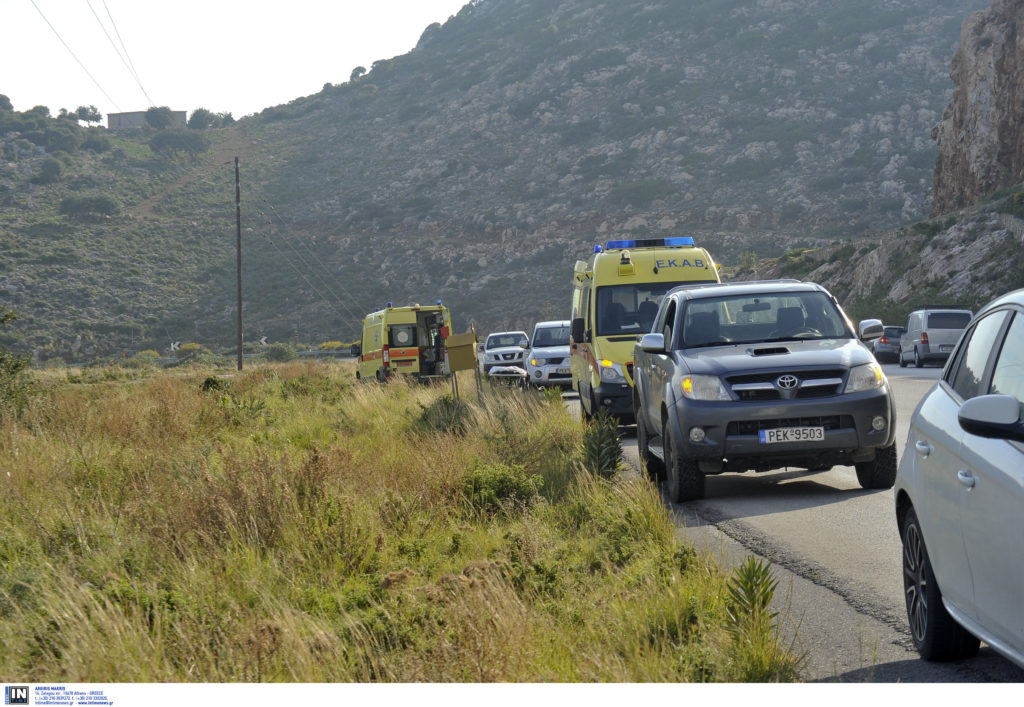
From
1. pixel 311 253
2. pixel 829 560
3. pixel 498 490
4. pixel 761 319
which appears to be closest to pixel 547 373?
pixel 761 319

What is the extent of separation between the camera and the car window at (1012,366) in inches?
168

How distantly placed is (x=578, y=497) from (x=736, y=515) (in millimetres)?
1325

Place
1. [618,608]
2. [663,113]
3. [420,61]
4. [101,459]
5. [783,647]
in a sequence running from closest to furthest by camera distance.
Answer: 1. [783,647]
2. [618,608]
3. [101,459]
4. [663,113]
5. [420,61]

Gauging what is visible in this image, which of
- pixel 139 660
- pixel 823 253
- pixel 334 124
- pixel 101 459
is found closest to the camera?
pixel 139 660

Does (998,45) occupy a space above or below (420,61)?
below

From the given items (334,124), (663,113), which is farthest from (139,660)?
(334,124)

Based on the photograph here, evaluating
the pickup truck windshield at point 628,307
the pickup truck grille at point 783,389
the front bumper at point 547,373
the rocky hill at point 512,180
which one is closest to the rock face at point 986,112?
the rocky hill at point 512,180

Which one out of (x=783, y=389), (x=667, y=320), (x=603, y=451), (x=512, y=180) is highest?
(x=512, y=180)

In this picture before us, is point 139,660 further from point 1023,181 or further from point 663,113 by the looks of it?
point 663,113

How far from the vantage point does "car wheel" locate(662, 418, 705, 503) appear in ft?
32.1

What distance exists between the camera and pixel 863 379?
9.86m

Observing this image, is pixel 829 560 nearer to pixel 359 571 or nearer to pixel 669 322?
pixel 359 571

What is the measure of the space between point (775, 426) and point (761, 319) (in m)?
1.66

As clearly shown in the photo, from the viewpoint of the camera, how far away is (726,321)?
10.9m
